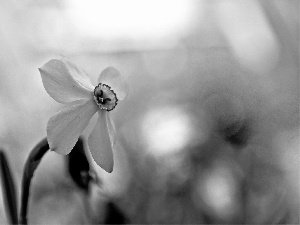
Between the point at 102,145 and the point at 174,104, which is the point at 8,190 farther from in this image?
the point at 174,104

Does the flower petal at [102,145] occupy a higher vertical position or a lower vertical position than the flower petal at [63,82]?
lower

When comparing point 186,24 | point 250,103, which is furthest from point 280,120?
point 186,24

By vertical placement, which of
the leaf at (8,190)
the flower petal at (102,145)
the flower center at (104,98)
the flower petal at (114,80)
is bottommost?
the leaf at (8,190)

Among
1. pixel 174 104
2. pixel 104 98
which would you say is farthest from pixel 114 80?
pixel 174 104

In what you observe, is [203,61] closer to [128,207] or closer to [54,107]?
[54,107]

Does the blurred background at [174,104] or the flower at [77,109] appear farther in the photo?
the blurred background at [174,104]
